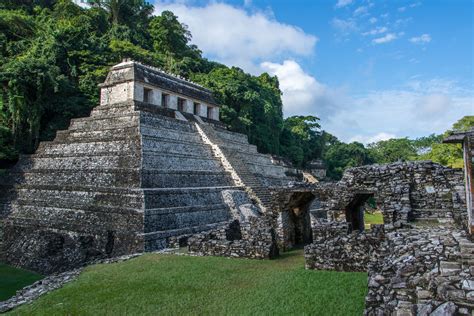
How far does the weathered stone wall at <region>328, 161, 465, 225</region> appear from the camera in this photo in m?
10.0

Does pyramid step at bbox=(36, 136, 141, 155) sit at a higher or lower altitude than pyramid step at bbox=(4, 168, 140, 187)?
higher

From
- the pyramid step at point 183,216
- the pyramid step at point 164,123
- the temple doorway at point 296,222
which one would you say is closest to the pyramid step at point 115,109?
the pyramid step at point 164,123

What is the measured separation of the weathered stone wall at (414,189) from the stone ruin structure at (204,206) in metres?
0.03

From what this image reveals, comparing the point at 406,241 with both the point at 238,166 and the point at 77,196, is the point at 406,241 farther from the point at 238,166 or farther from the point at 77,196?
the point at 238,166

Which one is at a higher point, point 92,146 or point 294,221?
point 92,146

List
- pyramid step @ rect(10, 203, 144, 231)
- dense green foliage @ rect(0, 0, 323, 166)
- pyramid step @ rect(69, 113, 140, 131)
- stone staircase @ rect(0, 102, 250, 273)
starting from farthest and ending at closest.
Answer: dense green foliage @ rect(0, 0, 323, 166) → pyramid step @ rect(69, 113, 140, 131) → pyramid step @ rect(10, 203, 144, 231) → stone staircase @ rect(0, 102, 250, 273)

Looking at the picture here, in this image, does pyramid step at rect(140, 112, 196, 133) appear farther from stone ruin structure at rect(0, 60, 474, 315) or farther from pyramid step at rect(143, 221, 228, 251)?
pyramid step at rect(143, 221, 228, 251)

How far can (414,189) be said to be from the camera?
10672 mm

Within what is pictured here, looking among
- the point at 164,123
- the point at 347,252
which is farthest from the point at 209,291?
the point at 164,123

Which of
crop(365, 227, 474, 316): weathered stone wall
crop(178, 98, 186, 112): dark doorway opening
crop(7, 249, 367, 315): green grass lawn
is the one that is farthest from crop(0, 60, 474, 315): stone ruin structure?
crop(7, 249, 367, 315): green grass lawn

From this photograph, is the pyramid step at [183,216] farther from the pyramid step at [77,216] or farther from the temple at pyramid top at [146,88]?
the temple at pyramid top at [146,88]

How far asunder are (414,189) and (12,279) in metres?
13.5

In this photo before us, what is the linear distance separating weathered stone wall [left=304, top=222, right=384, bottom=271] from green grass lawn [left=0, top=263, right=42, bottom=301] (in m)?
8.82

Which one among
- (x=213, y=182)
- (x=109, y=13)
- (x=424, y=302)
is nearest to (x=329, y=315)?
(x=424, y=302)
